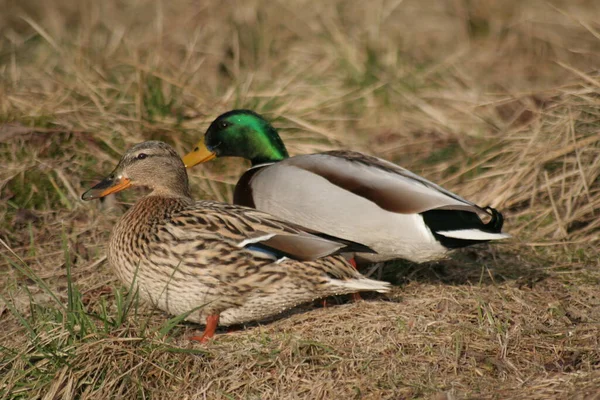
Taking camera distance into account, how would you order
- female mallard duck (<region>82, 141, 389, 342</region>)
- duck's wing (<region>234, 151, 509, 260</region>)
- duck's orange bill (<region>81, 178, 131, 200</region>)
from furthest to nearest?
duck's orange bill (<region>81, 178, 131, 200</region>)
duck's wing (<region>234, 151, 509, 260</region>)
female mallard duck (<region>82, 141, 389, 342</region>)

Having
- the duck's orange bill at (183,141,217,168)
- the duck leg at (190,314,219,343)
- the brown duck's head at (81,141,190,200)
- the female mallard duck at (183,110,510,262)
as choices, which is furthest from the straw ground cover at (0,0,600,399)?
the brown duck's head at (81,141,190,200)

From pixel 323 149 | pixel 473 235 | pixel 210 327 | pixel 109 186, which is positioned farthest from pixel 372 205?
pixel 323 149

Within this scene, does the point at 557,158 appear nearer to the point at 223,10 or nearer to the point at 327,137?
the point at 327,137

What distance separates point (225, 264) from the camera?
4.01 meters

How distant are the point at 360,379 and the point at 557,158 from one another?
8.50ft

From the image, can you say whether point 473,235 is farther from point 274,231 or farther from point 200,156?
point 200,156

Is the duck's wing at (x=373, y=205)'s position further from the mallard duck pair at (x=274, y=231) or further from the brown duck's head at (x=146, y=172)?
the brown duck's head at (x=146, y=172)

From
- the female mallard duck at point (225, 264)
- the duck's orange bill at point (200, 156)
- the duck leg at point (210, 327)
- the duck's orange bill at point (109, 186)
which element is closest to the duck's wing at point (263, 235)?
the female mallard duck at point (225, 264)

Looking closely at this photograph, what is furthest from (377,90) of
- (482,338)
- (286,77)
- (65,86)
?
(482,338)

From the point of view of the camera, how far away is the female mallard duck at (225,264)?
4.00 metres

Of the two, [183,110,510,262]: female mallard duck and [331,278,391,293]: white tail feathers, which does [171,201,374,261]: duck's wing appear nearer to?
[331,278,391,293]: white tail feathers

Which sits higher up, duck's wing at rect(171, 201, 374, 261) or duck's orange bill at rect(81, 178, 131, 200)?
duck's wing at rect(171, 201, 374, 261)

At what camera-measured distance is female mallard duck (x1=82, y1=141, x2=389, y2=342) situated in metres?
4.00

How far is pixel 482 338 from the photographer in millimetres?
3891
